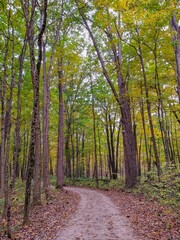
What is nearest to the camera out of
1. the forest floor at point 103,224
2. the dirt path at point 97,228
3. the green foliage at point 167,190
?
the dirt path at point 97,228

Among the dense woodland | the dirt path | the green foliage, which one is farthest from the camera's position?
the green foliage

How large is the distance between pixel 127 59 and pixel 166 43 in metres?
3.35

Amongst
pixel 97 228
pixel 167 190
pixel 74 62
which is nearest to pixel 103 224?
pixel 97 228

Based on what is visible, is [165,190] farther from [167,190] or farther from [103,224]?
[103,224]

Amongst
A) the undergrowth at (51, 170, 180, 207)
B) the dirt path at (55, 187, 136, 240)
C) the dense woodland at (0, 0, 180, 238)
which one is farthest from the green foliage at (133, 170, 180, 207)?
the dirt path at (55, 187, 136, 240)

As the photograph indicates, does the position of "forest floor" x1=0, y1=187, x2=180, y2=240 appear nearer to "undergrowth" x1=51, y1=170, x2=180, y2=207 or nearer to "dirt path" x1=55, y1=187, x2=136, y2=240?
"dirt path" x1=55, y1=187, x2=136, y2=240

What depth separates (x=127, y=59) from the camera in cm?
1483

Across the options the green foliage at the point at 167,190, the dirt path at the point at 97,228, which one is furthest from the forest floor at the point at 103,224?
the green foliage at the point at 167,190

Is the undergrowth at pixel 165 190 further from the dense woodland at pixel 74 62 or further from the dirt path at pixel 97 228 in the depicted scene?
the dirt path at pixel 97 228

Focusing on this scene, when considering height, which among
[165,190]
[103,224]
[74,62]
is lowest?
[103,224]

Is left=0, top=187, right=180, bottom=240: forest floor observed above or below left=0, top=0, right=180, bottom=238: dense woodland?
below

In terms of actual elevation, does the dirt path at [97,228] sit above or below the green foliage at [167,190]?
below

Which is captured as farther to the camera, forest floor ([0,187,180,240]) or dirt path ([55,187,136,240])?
forest floor ([0,187,180,240])

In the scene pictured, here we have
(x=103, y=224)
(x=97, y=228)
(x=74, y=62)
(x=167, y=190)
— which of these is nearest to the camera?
(x=97, y=228)
